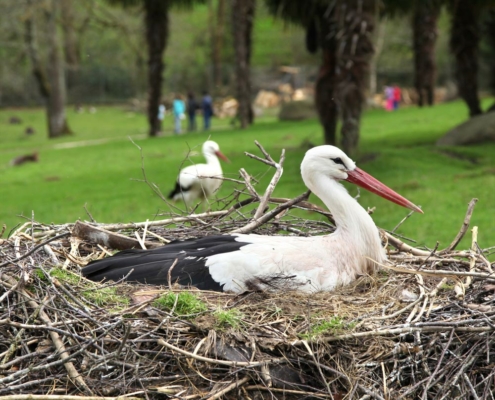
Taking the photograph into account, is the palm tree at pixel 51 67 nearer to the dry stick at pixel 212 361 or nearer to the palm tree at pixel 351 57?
the palm tree at pixel 351 57

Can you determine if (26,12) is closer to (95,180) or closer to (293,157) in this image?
(95,180)

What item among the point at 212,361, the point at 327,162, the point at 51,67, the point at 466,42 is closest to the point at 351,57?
the point at 466,42

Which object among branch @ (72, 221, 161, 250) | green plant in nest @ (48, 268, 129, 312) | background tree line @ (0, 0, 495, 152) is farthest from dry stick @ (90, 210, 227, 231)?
background tree line @ (0, 0, 495, 152)

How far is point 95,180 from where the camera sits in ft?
58.2

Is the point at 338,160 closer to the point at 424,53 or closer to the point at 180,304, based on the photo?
the point at 180,304

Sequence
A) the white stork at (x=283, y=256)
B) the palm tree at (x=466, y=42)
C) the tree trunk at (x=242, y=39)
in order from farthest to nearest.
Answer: the tree trunk at (x=242, y=39) < the palm tree at (x=466, y=42) < the white stork at (x=283, y=256)

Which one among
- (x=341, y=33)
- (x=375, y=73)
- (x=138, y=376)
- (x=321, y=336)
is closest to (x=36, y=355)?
(x=138, y=376)

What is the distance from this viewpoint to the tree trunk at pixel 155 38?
24219 mm

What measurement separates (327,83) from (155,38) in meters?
9.40

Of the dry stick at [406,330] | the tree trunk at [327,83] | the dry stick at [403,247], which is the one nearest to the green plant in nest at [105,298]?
the dry stick at [406,330]

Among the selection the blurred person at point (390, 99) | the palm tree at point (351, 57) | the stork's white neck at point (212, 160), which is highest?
the palm tree at point (351, 57)

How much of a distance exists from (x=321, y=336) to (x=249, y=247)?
1.04 metres

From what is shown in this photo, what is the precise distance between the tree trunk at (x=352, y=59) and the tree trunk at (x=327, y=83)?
1714mm

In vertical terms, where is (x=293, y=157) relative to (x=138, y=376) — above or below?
below
